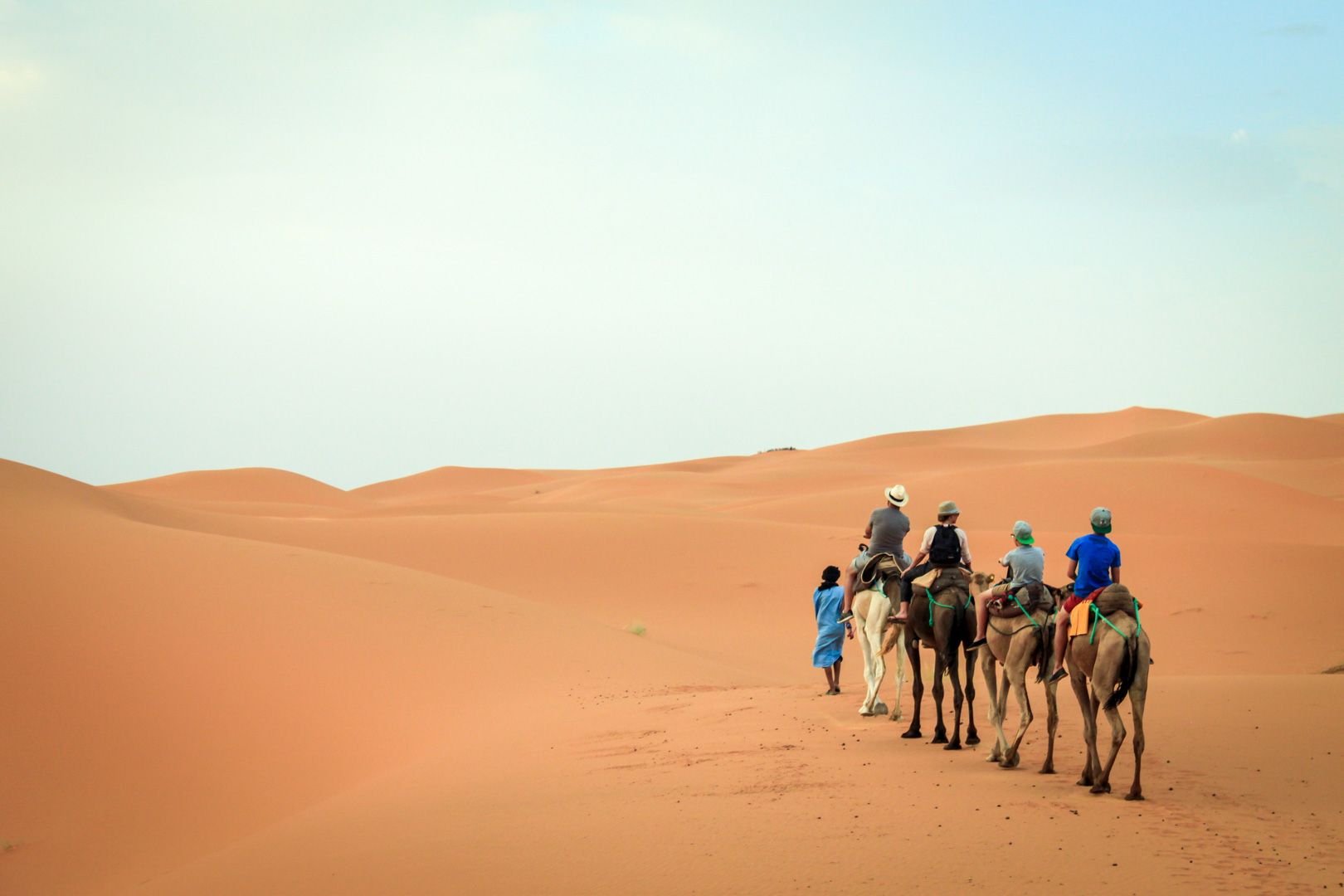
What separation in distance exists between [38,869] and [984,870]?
880 centimetres

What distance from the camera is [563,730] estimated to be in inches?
517

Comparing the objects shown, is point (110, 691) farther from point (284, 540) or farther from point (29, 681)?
point (284, 540)

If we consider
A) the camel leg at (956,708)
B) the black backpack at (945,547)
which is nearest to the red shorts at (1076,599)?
the camel leg at (956,708)

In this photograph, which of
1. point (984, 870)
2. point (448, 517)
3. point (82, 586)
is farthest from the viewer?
point (448, 517)

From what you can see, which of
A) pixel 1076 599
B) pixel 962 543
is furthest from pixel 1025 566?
pixel 962 543

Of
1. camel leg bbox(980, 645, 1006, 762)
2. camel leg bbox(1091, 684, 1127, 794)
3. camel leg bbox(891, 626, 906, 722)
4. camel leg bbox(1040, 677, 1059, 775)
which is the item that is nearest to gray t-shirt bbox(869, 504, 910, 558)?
camel leg bbox(891, 626, 906, 722)

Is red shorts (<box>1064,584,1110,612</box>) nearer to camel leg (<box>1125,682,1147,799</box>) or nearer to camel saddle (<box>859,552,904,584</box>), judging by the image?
camel leg (<box>1125,682,1147,799</box>)

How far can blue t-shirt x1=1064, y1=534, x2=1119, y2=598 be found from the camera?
8.73m

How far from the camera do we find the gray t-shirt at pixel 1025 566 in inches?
382

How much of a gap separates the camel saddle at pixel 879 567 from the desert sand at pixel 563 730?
1.59 metres

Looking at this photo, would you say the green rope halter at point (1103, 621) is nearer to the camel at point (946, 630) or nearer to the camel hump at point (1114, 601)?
the camel hump at point (1114, 601)

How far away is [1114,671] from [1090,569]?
84cm

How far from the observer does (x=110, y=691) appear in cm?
1359

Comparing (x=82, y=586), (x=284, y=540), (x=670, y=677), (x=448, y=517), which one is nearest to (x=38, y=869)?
(x=82, y=586)
